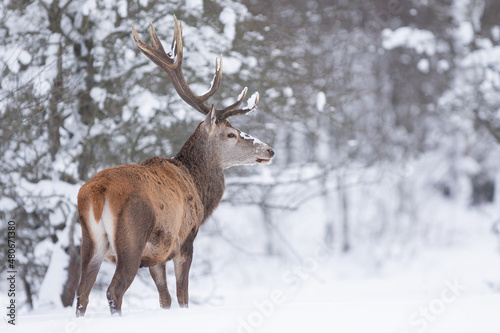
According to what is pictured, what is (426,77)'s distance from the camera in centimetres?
1719

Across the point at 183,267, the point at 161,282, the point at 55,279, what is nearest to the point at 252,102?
the point at 183,267

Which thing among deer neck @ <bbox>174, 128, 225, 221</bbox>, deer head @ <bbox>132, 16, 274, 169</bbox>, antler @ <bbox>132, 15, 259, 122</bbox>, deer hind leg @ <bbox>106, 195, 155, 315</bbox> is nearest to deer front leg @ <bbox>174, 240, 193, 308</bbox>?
deer neck @ <bbox>174, 128, 225, 221</bbox>

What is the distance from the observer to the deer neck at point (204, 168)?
549 cm

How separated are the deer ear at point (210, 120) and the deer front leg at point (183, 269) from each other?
3.83 ft

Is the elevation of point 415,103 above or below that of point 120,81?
below

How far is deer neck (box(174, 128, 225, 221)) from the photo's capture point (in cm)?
549

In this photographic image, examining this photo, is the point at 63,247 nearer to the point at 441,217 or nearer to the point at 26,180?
the point at 26,180

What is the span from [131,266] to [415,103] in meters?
16.5

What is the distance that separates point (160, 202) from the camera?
Result: 4297mm

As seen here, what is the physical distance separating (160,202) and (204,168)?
1325mm

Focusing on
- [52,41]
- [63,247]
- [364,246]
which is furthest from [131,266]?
[364,246]

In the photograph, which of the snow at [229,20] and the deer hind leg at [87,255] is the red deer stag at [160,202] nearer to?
the deer hind leg at [87,255]

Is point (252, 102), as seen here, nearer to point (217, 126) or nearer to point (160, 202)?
point (217, 126)

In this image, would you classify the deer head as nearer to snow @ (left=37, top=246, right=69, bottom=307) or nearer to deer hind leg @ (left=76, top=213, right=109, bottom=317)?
deer hind leg @ (left=76, top=213, right=109, bottom=317)
